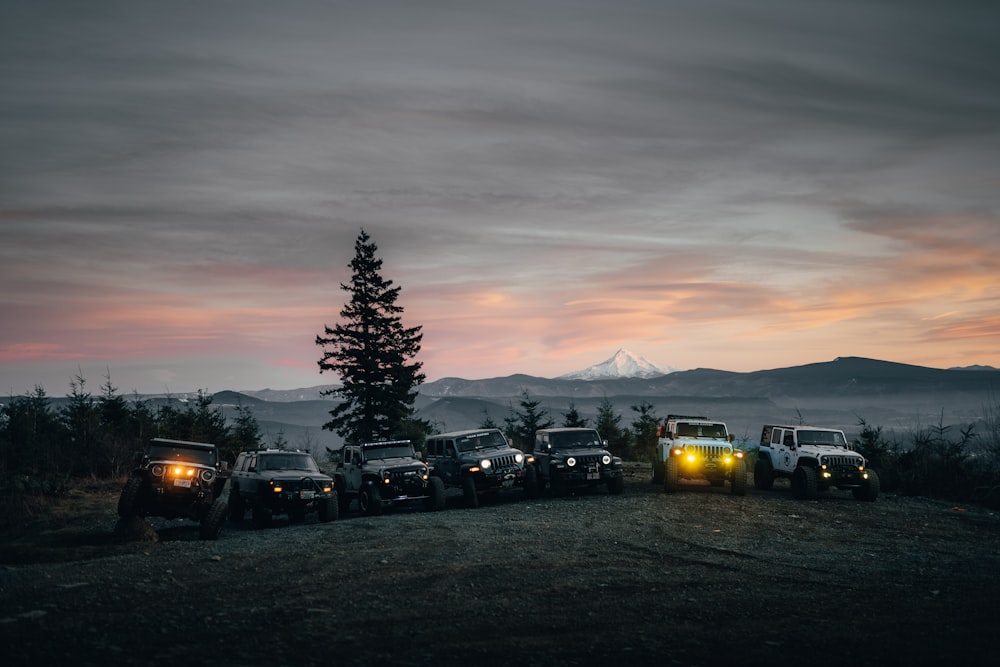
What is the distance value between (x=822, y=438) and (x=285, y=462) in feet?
54.6

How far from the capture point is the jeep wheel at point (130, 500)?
17.4 meters

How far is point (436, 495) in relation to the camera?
2261 cm

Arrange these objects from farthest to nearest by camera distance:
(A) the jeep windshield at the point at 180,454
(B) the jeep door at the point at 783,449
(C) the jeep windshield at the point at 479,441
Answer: (B) the jeep door at the point at 783,449
(C) the jeep windshield at the point at 479,441
(A) the jeep windshield at the point at 180,454

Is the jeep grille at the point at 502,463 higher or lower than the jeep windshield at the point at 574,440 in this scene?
lower

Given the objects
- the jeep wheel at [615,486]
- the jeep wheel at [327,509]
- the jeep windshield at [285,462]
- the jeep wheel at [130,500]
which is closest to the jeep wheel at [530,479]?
the jeep wheel at [615,486]

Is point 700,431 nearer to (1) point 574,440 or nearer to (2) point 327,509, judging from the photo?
(1) point 574,440

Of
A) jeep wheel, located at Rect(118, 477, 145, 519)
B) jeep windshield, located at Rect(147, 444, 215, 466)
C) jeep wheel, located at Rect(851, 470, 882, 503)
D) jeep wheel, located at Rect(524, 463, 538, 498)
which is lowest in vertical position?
jeep wheel, located at Rect(851, 470, 882, 503)

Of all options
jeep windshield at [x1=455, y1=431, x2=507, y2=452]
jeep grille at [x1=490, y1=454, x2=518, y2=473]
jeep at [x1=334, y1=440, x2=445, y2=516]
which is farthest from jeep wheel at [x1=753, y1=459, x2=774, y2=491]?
jeep at [x1=334, y1=440, x2=445, y2=516]

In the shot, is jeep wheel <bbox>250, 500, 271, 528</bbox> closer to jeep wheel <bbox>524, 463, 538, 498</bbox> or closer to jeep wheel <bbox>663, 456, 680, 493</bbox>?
jeep wheel <bbox>524, 463, 538, 498</bbox>

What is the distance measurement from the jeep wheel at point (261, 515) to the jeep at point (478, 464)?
5871 mm

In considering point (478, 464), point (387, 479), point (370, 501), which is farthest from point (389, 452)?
point (478, 464)

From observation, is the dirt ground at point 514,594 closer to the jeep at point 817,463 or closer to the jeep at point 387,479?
the jeep at point 387,479

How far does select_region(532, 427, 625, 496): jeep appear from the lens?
24156 millimetres

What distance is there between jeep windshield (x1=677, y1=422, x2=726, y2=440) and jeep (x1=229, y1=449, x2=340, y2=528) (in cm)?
1162
